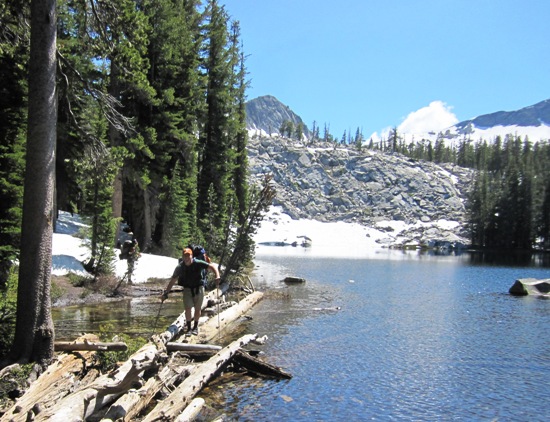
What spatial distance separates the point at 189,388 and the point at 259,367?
2.85m

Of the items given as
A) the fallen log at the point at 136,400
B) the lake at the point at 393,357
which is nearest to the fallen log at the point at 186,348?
the lake at the point at 393,357

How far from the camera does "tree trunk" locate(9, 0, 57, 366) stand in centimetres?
875

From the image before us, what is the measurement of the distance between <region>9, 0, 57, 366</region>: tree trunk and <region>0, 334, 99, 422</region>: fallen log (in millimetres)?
422

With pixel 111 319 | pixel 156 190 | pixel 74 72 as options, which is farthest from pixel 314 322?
pixel 156 190

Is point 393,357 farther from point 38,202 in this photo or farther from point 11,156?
point 11,156

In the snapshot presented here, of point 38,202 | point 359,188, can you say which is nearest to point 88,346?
point 38,202

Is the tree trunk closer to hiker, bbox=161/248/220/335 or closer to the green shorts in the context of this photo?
hiker, bbox=161/248/220/335

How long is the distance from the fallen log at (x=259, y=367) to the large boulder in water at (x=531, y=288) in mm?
24829

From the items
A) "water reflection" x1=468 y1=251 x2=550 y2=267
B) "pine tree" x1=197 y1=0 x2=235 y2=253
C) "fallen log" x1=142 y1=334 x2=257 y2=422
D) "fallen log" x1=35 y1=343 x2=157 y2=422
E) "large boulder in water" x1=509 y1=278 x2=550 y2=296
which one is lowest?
"fallen log" x1=142 y1=334 x2=257 y2=422

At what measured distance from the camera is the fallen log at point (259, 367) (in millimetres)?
11445

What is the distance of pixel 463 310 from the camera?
944 inches

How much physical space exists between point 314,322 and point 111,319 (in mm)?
7279

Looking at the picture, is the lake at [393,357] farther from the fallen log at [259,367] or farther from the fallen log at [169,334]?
the fallen log at [169,334]

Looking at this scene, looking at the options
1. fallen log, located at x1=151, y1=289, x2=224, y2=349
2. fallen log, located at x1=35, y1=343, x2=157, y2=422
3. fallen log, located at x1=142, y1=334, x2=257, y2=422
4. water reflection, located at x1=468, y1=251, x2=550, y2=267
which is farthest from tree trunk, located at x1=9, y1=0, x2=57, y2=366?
water reflection, located at x1=468, y1=251, x2=550, y2=267
